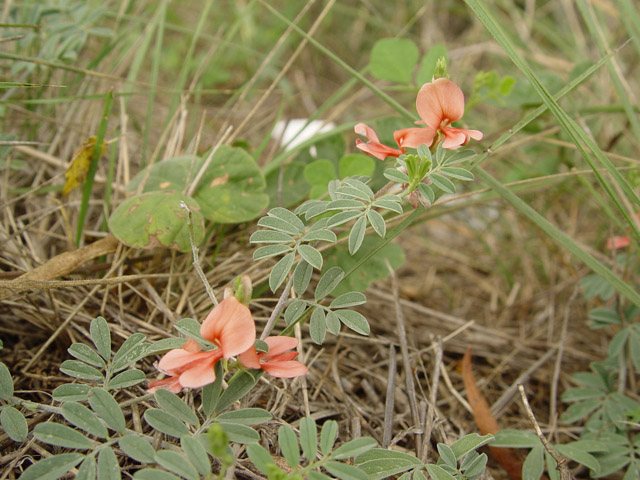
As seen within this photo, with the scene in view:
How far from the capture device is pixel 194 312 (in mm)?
1371

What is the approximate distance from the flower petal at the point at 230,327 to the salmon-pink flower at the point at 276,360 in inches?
2.0

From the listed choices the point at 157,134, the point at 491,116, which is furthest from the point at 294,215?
the point at 491,116

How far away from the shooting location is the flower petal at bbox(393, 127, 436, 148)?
1.09 meters

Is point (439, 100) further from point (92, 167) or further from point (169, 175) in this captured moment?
point (92, 167)

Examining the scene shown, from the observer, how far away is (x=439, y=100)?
1046 millimetres

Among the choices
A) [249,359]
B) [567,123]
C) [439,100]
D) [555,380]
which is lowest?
[555,380]

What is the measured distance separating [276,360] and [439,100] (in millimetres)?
602

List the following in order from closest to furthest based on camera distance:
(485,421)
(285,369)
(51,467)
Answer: (51,467)
(285,369)
(485,421)

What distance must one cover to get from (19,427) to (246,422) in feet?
1.29

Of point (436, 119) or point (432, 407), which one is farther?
point (432, 407)

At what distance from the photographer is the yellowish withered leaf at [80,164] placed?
140 centimetres

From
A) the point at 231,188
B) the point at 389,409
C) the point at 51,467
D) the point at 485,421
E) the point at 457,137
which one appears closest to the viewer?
the point at 51,467

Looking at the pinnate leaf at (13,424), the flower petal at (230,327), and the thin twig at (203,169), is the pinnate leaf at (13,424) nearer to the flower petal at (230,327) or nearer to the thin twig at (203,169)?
the flower petal at (230,327)

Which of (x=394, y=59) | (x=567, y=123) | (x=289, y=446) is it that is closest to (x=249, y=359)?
(x=289, y=446)
